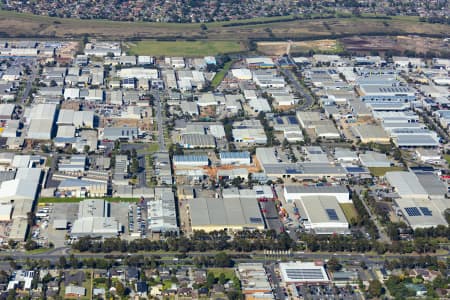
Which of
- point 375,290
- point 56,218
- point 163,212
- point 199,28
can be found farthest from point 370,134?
point 199,28

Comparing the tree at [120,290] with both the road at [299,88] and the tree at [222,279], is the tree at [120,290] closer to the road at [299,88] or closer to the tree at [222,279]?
the tree at [222,279]

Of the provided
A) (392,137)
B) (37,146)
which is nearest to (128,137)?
(37,146)

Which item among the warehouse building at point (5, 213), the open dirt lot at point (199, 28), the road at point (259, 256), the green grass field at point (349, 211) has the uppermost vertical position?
the open dirt lot at point (199, 28)

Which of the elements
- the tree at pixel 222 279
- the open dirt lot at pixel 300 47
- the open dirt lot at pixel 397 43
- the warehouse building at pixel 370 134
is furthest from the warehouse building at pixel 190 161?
the open dirt lot at pixel 397 43

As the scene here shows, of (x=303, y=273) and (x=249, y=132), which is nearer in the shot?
(x=303, y=273)

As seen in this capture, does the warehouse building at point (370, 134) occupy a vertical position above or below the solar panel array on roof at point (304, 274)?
above

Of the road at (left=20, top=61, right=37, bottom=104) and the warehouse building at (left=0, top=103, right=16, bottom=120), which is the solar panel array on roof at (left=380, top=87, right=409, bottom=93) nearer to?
the road at (left=20, top=61, right=37, bottom=104)

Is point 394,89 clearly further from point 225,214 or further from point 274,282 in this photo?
point 274,282
